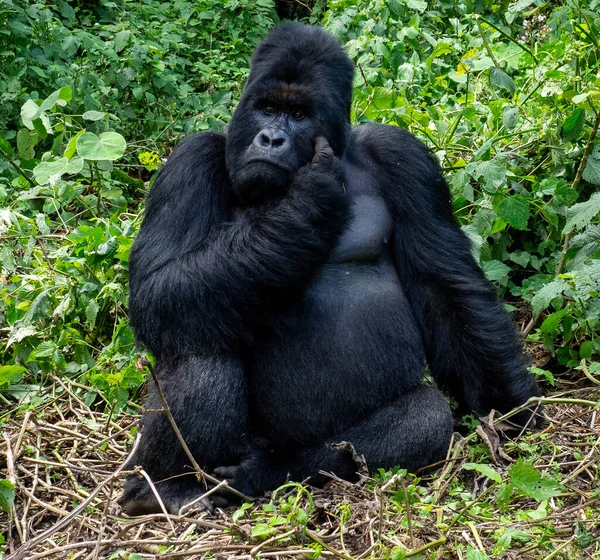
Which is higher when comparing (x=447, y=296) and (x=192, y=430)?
(x=447, y=296)

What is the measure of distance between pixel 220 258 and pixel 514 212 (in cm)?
165

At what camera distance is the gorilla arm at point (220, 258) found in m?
3.82

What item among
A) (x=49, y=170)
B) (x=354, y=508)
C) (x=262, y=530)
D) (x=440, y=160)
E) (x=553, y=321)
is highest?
(x=440, y=160)

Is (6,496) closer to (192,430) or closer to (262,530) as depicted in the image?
(192,430)

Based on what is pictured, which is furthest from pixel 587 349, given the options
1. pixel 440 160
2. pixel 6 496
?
pixel 6 496

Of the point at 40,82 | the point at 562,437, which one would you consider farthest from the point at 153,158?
the point at 562,437

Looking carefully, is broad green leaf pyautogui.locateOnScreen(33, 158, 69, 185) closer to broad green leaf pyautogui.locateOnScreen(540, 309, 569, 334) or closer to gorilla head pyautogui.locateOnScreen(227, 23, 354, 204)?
gorilla head pyautogui.locateOnScreen(227, 23, 354, 204)

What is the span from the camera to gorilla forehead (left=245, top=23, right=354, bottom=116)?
4055 mm

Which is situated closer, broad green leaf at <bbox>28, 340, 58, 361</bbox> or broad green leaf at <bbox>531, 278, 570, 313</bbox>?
broad green leaf at <bbox>531, 278, 570, 313</bbox>

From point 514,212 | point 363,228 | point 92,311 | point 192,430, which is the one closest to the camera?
point 192,430

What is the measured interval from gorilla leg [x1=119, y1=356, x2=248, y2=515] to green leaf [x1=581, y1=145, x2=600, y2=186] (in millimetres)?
2131

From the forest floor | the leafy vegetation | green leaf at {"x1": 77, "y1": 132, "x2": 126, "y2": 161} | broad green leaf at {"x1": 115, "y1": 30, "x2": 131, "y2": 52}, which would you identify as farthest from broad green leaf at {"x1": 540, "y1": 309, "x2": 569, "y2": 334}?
broad green leaf at {"x1": 115, "y1": 30, "x2": 131, "y2": 52}

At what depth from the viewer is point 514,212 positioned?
474 centimetres

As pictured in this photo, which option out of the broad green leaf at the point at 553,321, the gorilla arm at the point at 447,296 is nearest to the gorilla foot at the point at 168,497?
the gorilla arm at the point at 447,296
